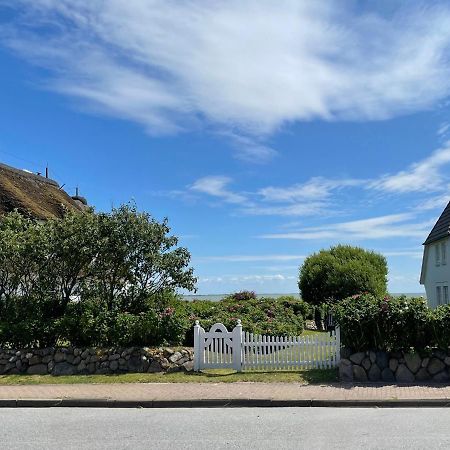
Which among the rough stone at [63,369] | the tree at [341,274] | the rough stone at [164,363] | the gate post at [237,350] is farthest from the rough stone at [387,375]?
the tree at [341,274]

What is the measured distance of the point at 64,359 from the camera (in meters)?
13.3

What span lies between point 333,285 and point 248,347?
23.4m

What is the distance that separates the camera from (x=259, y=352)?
12.8m

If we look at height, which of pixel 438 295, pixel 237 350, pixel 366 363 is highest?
pixel 438 295

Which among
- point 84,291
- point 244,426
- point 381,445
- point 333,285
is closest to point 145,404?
A: point 244,426

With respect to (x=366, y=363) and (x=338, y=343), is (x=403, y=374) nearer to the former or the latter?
(x=366, y=363)

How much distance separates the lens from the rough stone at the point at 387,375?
11.5 m

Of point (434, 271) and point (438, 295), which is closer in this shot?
point (438, 295)

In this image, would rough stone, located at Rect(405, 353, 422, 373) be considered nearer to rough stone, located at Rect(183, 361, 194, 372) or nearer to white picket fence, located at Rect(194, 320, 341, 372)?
white picket fence, located at Rect(194, 320, 341, 372)

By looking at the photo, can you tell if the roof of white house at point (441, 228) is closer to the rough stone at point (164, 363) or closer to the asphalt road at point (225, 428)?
the rough stone at point (164, 363)

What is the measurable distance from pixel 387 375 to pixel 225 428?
508 cm

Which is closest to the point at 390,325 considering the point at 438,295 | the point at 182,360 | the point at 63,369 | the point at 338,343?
the point at 338,343

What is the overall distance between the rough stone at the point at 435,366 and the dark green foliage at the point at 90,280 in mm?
6128

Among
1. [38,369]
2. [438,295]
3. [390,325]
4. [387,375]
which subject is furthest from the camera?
[438,295]
